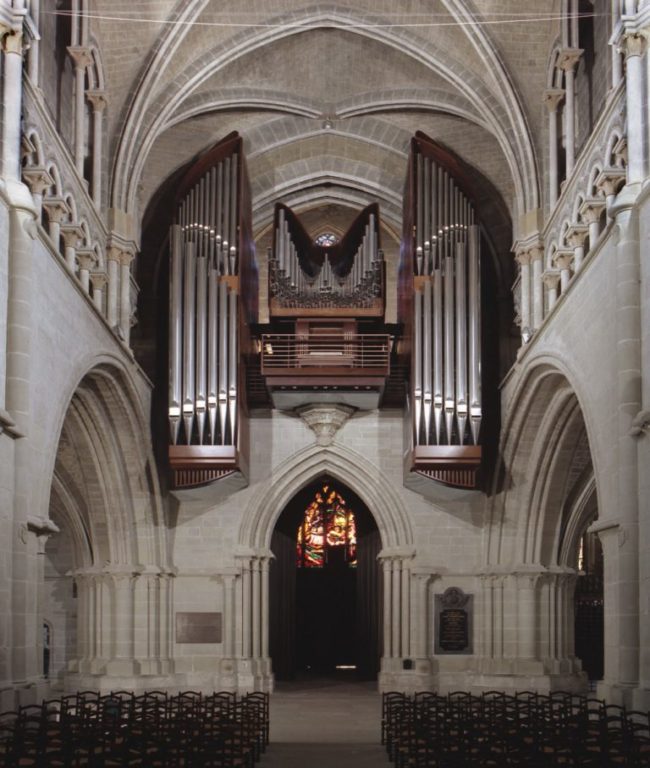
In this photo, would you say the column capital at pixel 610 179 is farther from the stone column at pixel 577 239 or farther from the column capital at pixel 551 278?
the column capital at pixel 551 278

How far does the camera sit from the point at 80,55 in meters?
19.5

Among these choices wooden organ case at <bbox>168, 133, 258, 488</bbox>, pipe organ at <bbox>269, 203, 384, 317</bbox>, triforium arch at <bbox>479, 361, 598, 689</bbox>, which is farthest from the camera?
pipe organ at <bbox>269, 203, 384, 317</bbox>

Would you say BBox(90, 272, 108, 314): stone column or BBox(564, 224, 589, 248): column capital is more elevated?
BBox(564, 224, 589, 248): column capital

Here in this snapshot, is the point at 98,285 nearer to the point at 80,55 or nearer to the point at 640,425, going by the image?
the point at 80,55

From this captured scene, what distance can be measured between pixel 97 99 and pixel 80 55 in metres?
1.49

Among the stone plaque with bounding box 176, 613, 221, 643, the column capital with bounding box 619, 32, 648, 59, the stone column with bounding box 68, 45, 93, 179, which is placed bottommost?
the stone plaque with bounding box 176, 613, 221, 643

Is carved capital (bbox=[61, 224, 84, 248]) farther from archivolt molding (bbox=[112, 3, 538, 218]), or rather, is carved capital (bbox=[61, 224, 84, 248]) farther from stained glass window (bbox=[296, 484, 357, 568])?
stained glass window (bbox=[296, 484, 357, 568])

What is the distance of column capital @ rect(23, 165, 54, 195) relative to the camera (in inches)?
632

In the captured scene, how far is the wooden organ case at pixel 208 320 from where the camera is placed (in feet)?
75.1

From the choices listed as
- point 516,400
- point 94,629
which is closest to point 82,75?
point 516,400

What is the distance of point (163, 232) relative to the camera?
2580 cm

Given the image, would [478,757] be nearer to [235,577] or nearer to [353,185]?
[235,577]

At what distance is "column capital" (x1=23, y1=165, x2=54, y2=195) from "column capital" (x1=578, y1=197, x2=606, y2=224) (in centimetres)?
687

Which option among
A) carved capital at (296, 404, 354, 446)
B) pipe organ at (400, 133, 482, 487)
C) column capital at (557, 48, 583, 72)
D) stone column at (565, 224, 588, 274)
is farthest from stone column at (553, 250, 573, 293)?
carved capital at (296, 404, 354, 446)
